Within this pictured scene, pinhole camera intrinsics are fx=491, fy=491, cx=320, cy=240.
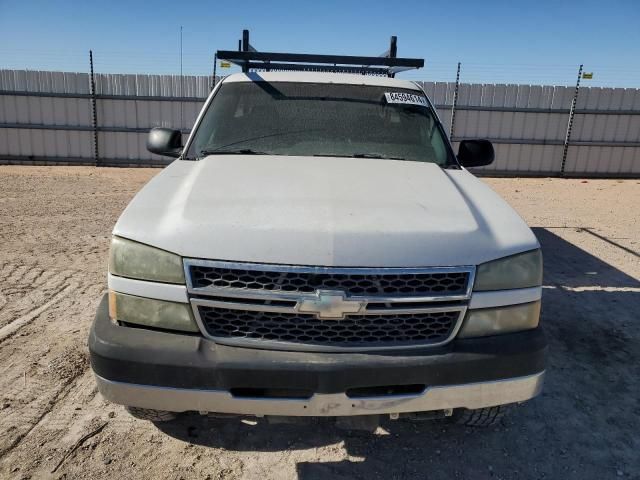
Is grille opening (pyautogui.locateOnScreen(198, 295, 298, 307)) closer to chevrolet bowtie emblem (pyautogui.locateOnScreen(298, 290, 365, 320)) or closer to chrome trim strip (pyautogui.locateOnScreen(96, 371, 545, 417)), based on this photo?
chevrolet bowtie emblem (pyautogui.locateOnScreen(298, 290, 365, 320))

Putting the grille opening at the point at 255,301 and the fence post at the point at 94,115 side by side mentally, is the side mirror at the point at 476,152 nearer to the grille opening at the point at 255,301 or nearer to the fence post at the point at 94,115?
the grille opening at the point at 255,301

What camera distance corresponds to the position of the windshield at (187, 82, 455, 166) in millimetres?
3322

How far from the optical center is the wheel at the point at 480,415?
2.49 metres

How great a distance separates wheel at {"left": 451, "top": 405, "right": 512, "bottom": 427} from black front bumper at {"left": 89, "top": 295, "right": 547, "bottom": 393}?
0.50 meters

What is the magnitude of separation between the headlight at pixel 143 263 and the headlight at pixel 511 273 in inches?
49.1

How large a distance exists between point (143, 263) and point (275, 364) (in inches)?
27.2

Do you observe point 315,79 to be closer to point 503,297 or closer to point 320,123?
point 320,123

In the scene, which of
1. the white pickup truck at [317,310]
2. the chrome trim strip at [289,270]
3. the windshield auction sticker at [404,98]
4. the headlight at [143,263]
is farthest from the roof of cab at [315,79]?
the chrome trim strip at [289,270]

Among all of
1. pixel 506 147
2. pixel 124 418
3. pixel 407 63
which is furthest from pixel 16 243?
pixel 506 147

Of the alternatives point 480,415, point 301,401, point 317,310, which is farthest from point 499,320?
point 301,401

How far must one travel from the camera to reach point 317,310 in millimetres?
1940

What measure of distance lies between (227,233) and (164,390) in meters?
0.68

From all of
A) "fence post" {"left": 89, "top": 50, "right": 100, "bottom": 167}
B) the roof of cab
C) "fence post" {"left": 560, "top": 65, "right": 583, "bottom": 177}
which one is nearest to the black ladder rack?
the roof of cab

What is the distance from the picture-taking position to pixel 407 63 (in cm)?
445
